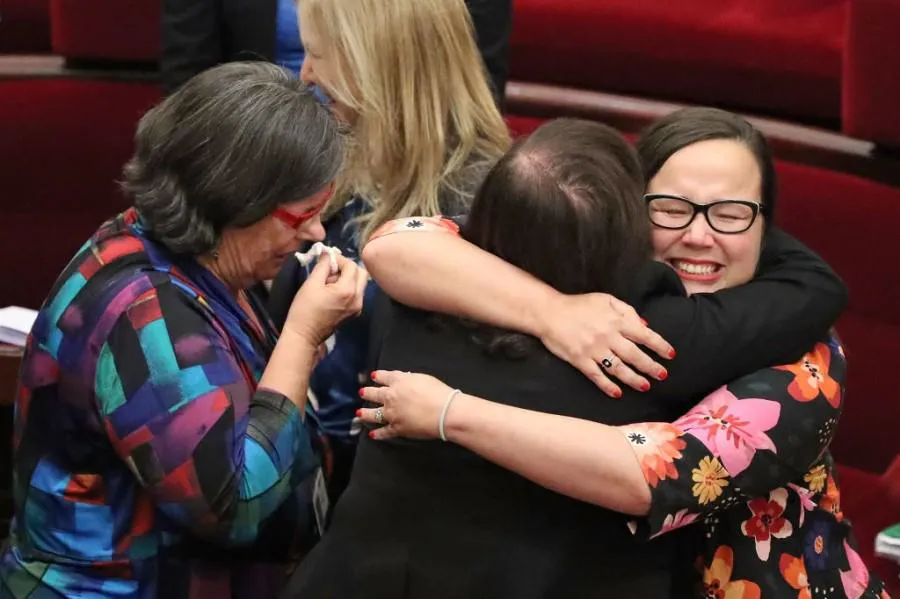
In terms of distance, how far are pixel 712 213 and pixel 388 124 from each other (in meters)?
0.54

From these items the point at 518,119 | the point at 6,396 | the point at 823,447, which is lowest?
the point at 6,396

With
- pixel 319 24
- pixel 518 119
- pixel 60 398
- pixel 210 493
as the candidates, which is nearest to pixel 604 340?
pixel 210 493

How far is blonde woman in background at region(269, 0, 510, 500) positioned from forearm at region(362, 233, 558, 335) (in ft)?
0.91

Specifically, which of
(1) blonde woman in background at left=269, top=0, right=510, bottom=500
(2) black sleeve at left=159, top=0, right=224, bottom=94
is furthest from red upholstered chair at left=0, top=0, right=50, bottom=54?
(1) blonde woman in background at left=269, top=0, right=510, bottom=500

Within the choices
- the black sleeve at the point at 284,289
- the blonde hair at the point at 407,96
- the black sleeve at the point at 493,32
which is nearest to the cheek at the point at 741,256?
the blonde hair at the point at 407,96

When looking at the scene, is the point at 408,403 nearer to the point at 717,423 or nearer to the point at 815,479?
the point at 717,423

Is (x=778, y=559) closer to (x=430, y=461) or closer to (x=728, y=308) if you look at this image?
(x=728, y=308)

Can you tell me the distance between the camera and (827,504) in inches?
56.1

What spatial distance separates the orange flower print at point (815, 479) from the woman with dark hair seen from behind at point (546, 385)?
16 cm

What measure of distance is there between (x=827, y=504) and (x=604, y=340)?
0.39m

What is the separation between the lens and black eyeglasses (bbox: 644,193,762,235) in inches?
58.0

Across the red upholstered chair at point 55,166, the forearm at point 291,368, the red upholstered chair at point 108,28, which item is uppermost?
A: the forearm at point 291,368

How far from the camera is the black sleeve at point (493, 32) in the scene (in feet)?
7.34

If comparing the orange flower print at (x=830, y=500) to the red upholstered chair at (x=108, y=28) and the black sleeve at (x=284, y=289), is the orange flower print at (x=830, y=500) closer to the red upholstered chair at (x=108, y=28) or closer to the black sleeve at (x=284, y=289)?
the black sleeve at (x=284, y=289)
